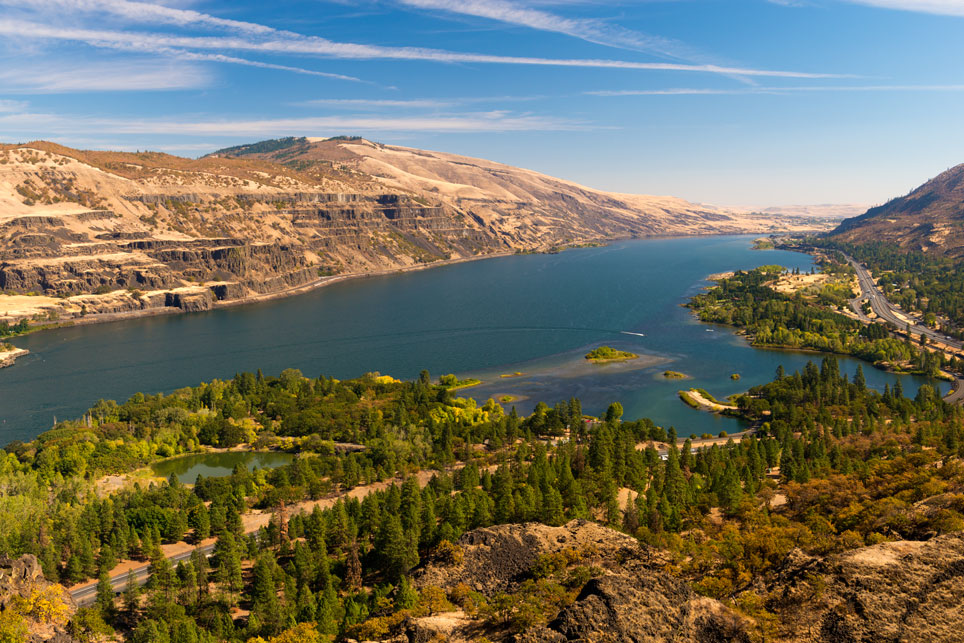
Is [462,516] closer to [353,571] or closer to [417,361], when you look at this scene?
[353,571]

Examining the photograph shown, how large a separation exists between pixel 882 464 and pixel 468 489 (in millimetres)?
47523

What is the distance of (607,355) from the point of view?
6240 inches

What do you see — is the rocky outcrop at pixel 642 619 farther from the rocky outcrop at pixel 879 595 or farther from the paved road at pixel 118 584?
the paved road at pixel 118 584

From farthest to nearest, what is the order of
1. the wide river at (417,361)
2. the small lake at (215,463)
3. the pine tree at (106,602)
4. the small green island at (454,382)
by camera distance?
1. the small green island at (454,382)
2. the wide river at (417,361)
3. the small lake at (215,463)
4. the pine tree at (106,602)

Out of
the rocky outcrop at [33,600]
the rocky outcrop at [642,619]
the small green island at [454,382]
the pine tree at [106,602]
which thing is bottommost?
the pine tree at [106,602]

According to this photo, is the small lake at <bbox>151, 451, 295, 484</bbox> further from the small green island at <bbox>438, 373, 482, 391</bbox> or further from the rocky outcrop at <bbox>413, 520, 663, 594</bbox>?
the rocky outcrop at <bbox>413, 520, 663, 594</bbox>

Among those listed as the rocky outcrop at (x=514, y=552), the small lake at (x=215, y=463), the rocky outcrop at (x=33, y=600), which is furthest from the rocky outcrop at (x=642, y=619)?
the small lake at (x=215, y=463)

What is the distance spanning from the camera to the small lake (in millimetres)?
97062

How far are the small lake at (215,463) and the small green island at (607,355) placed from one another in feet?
274

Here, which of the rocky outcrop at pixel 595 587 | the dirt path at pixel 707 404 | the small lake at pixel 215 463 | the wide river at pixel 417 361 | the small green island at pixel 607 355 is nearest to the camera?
the rocky outcrop at pixel 595 587

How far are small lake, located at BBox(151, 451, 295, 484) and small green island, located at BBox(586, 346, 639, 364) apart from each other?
274 feet

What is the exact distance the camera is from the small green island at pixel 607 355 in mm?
157150

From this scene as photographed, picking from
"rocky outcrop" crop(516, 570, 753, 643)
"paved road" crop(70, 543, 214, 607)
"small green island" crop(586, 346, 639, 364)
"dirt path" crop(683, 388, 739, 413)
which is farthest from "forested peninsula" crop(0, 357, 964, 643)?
"small green island" crop(586, 346, 639, 364)

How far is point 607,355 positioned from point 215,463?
97.3 meters
